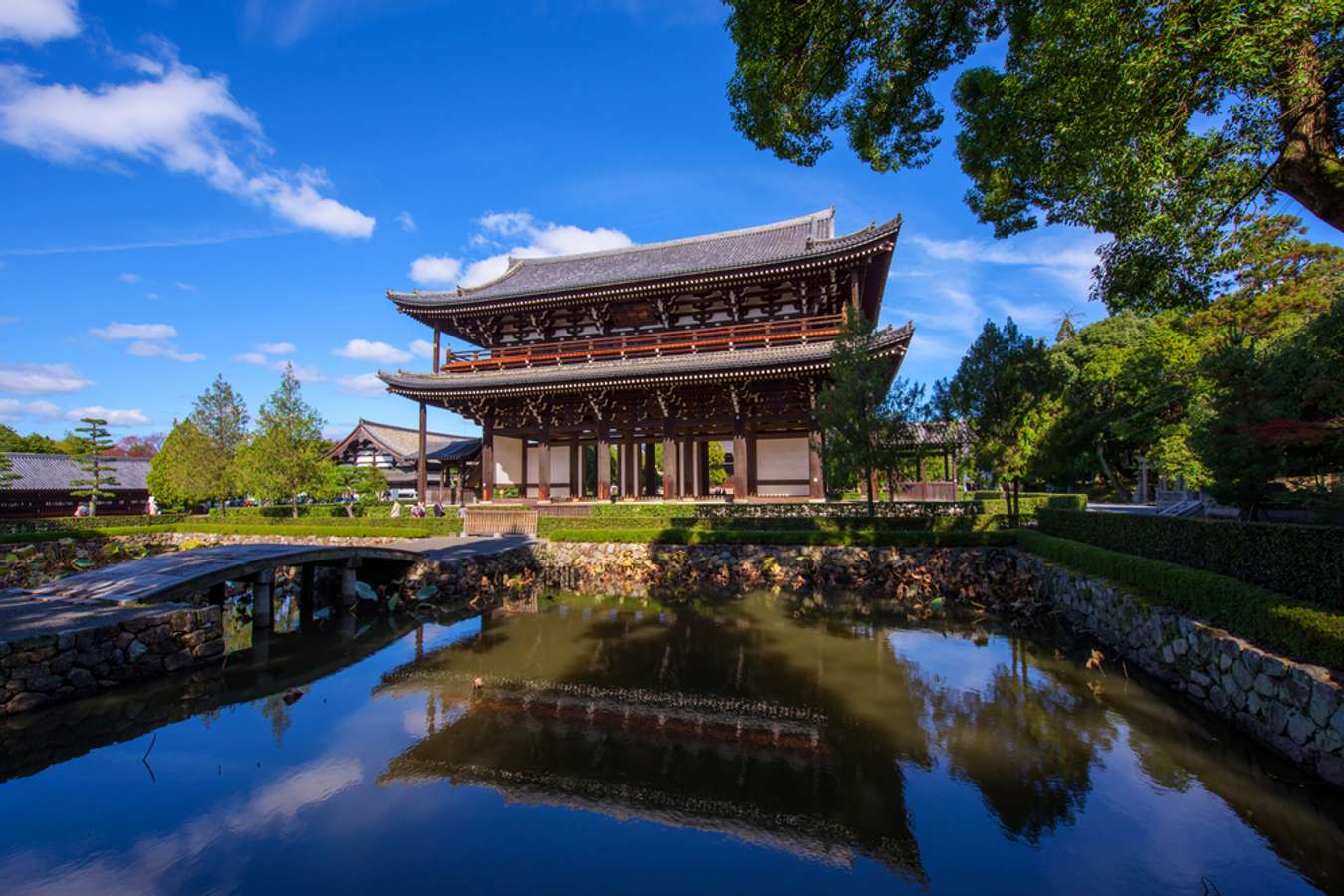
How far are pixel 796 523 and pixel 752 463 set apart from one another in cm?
421

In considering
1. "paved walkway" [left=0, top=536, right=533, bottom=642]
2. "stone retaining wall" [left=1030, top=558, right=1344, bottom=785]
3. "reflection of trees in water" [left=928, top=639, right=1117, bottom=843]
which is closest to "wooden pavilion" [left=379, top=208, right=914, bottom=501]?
"stone retaining wall" [left=1030, top=558, right=1344, bottom=785]

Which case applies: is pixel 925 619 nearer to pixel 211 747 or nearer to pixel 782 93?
pixel 782 93

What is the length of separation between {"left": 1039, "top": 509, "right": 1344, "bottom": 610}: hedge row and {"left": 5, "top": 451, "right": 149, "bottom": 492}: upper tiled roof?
134ft

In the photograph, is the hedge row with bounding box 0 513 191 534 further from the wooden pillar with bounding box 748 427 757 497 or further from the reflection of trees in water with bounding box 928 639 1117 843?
the reflection of trees in water with bounding box 928 639 1117 843

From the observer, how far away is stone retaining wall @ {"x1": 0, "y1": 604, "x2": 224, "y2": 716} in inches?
281

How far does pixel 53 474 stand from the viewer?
31.3m

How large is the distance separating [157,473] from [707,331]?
3137 centimetres

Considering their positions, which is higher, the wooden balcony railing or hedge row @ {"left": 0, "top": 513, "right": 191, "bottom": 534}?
the wooden balcony railing

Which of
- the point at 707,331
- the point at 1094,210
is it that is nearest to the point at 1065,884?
the point at 1094,210

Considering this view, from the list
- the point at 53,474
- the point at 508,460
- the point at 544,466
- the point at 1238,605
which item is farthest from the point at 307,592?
the point at 53,474

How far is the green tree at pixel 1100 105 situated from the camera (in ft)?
18.5

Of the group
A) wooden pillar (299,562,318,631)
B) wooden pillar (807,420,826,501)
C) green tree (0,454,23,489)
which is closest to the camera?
wooden pillar (299,562,318,631)

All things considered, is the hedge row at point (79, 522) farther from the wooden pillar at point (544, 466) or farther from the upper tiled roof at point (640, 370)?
the wooden pillar at point (544, 466)

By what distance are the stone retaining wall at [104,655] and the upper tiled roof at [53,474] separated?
1119 inches
